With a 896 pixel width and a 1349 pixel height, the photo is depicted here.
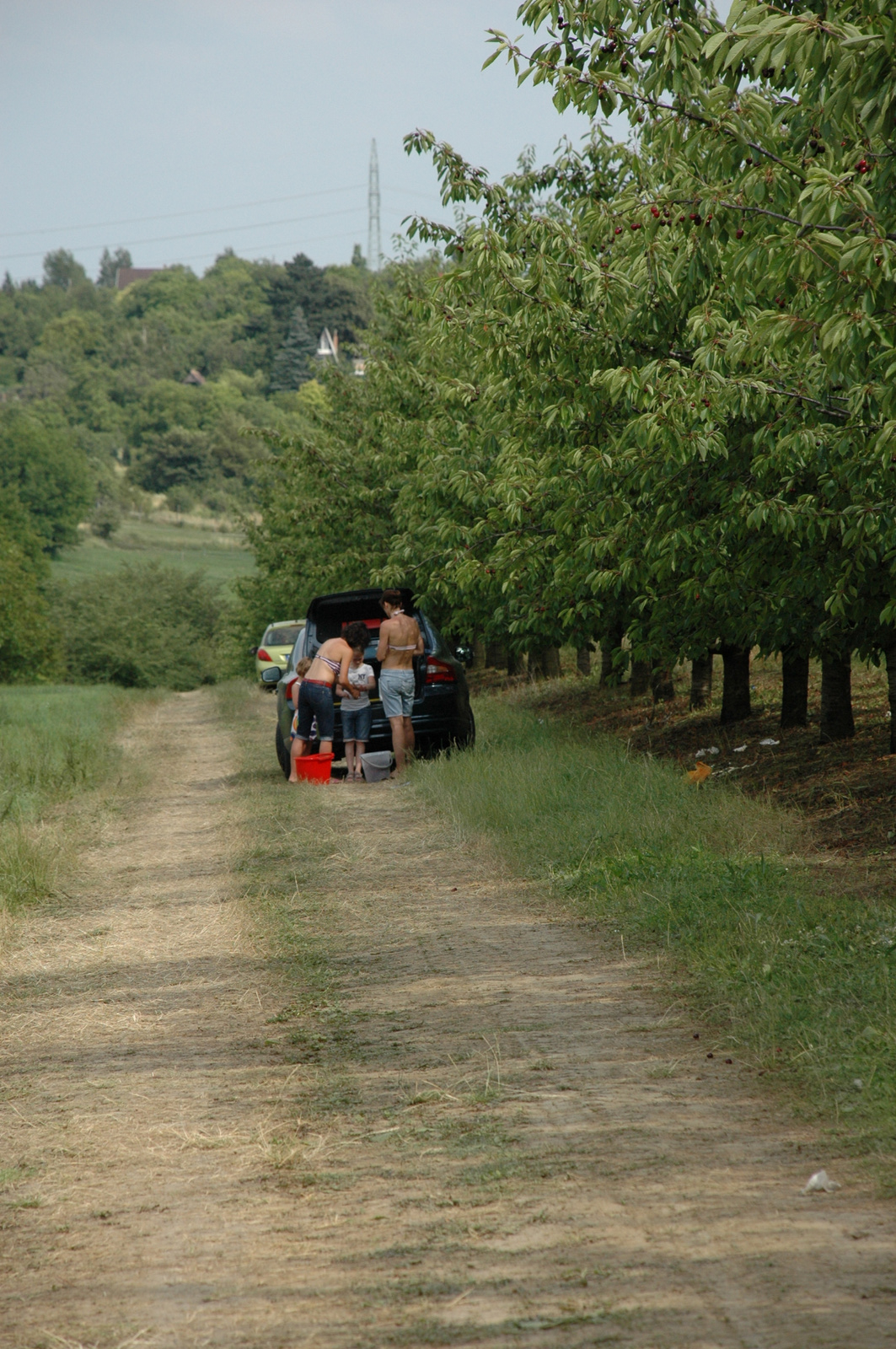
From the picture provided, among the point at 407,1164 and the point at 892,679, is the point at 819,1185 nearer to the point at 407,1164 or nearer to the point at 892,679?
the point at 407,1164

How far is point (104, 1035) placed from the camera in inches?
208

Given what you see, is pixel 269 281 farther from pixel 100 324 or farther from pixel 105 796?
pixel 105 796

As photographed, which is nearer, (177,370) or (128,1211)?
(128,1211)

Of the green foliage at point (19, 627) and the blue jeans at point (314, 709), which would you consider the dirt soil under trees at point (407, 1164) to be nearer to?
the blue jeans at point (314, 709)

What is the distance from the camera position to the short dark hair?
1288cm

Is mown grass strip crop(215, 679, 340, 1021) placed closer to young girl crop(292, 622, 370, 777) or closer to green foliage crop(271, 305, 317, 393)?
young girl crop(292, 622, 370, 777)

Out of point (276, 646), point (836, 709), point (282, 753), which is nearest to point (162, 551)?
point (276, 646)

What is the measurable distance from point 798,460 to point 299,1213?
19.7ft

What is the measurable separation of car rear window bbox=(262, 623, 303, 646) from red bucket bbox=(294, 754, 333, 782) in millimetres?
15864

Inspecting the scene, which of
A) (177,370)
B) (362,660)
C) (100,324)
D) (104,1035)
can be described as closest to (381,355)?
(362,660)

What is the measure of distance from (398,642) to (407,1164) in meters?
9.30

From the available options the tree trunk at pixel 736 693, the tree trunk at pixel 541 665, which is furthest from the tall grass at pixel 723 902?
the tree trunk at pixel 541 665

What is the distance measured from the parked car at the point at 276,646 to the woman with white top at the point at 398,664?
14710 mm

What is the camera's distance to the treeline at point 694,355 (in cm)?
509
